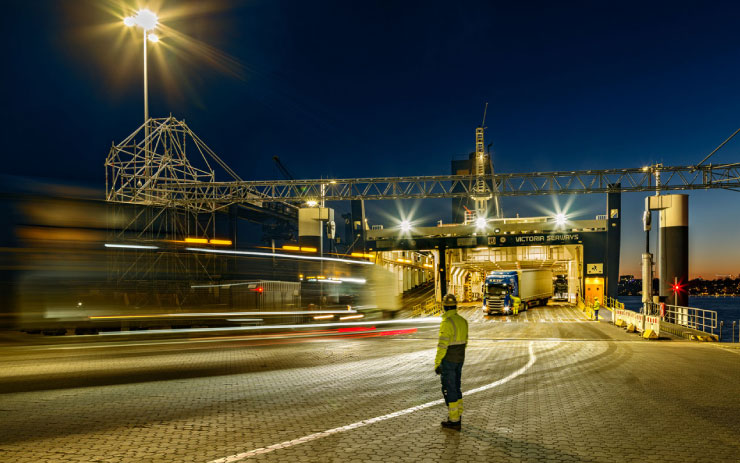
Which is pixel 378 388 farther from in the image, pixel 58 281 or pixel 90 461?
pixel 58 281

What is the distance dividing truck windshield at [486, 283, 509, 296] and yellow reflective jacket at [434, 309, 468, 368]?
33.6 metres

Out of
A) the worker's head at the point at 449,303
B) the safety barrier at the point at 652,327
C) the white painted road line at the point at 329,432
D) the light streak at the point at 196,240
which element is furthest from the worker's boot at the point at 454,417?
the safety barrier at the point at 652,327

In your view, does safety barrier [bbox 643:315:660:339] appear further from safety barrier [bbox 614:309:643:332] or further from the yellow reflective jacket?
the yellow reflective jacket

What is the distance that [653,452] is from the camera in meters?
6.06

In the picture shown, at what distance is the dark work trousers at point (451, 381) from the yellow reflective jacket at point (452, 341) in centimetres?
9

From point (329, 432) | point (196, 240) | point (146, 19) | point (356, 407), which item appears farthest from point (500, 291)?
point (329, 432)

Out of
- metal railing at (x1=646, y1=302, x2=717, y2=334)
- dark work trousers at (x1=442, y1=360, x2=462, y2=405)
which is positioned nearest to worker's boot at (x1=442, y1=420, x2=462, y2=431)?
dark work trousers at (x1=442, y1=360, x2=462, y2=405)

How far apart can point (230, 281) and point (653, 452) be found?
16.4 meters

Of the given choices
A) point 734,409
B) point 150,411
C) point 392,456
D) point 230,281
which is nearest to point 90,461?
point 150,411

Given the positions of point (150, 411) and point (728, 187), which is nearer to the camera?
point (150, 411)

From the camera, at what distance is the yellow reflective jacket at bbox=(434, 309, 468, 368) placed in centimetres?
712

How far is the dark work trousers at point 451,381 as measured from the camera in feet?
23.1

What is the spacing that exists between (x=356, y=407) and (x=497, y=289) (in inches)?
1299

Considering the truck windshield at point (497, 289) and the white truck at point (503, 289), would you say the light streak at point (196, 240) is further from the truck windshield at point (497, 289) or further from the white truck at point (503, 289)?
the truck windshield at point (497, 289)
